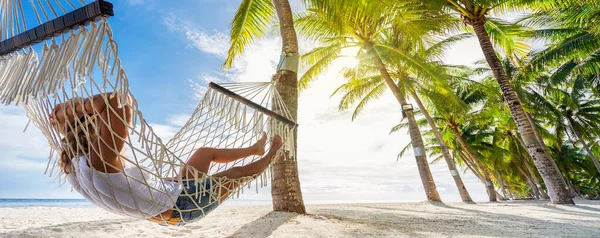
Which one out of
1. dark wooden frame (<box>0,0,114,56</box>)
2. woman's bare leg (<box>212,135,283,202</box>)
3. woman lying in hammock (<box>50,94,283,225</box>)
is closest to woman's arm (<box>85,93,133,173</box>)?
woman lying in hammock (<box>50,94,283,225</box>)

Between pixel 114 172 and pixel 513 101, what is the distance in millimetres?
5945

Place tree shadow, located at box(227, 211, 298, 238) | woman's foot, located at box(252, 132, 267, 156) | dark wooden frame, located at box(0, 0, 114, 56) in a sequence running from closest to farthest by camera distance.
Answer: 1. dark wooden frame, located at box(0, 0, 114, 56)
2. woman's foot, located at box(252, 132, 267, 156)
3. tree shadow, located at box(227, 211, 298, 238)

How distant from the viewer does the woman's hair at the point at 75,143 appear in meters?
1.14

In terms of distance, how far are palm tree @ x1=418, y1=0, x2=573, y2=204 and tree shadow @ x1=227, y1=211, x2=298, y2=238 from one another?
4.33 m

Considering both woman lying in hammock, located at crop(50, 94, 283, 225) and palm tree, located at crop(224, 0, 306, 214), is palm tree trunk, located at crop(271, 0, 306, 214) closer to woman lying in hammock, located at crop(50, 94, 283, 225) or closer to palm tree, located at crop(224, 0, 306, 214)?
palm tree, located at crop(224, 0, 306, 214)

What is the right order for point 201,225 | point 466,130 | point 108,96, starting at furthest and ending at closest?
point 466,130 < point 201,225 < point 108,96

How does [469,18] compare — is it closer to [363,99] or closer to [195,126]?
[363,99]

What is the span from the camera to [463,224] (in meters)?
2.98

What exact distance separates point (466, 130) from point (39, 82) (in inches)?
553

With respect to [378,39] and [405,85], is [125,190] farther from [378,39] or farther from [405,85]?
A: [405,85]

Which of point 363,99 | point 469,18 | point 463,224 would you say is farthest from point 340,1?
point 363,99

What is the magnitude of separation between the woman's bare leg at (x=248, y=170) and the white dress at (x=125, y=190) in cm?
22

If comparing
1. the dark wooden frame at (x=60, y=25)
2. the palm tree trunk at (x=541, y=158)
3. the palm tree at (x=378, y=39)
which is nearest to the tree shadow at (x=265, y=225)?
the dark wooden frame at (x=60, y=25)

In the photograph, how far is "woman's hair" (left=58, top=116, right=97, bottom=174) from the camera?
→ 3.75 feet
